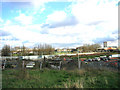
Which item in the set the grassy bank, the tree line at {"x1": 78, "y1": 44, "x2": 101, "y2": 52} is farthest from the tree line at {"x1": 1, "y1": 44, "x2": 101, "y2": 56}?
the grassy bank

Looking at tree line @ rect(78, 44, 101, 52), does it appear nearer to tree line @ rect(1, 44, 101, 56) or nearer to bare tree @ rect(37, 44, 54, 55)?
tree line @ rect(1, 44, 101, 56)

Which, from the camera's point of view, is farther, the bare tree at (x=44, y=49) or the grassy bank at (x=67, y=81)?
the bare tree at (x=44, y=49)

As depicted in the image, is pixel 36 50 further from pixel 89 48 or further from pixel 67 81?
pixel 67 81

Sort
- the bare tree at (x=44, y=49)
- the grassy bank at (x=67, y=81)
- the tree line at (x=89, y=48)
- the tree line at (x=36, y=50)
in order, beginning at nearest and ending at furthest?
the grassy bank at (x=67, y=81) → the tree line at (x=36, y=50) → the bare tree at (x=44, y=49) → the tree line at (x=89, y=48)

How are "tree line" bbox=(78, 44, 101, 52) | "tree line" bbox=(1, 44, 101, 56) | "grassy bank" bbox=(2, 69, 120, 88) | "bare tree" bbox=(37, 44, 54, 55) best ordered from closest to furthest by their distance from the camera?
"grassy bank" bbox=(2, 69, 120, 88) → "tree line" bbox=(1, 44, 101, 56) → "bare tree" bbox=(37, 44, 54, 55) → "tree line" bbox=(78, 44, 101, 52)

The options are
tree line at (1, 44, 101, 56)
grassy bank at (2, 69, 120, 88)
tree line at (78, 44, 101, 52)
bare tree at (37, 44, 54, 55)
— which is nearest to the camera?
grassy bank at (2, 69, 120, 88)

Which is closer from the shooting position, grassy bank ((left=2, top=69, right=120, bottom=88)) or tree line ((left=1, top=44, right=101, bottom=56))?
grassy bank ((left=2, top=69, right=120, bottom=88))

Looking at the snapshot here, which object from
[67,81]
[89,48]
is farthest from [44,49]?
[67,81]

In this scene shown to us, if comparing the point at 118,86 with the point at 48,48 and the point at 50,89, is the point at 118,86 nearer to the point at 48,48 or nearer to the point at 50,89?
the point at 50,89

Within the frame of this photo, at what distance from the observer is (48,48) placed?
250 feet

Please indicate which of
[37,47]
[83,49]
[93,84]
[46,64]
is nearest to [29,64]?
[46,64]

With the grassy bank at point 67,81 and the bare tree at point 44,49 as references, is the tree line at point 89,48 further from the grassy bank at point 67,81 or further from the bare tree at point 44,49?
the grassy bank at point 67,81

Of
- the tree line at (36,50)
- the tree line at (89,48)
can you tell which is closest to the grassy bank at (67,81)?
the tree line at (36,50)

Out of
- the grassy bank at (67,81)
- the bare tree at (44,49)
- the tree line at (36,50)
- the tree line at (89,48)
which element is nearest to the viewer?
the grassy bank at (67,81)
